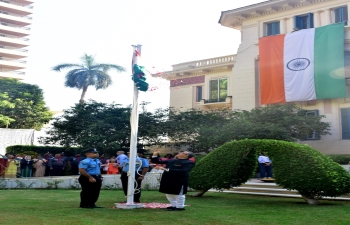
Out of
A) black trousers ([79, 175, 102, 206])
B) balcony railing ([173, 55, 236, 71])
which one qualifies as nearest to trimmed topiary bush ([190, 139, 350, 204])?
black trousers ([79, 175, 102, 206])

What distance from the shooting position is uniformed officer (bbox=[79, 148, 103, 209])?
927 cm

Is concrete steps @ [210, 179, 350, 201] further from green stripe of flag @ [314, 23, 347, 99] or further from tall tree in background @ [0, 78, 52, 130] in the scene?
tall tree in background @ [0, 78, 52, 130]

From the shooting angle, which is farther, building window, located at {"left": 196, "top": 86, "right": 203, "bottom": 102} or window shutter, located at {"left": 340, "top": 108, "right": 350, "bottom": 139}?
building window, located at {"left": 196, "top": 86, "right": 203, "bottom": 102}

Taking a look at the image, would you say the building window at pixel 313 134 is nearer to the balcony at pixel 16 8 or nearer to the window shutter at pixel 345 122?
the window shutter at pixel 345 122

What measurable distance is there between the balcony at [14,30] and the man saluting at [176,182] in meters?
66.0

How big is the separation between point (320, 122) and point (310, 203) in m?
14.3

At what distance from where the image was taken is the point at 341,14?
26.0 meters

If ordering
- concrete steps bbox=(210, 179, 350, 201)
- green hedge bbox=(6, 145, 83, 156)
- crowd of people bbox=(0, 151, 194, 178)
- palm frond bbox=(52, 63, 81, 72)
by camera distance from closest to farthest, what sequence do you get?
concrete steps bbox=(210, 179, 350, 201)
crowd of people bbox=(0, 151, 194, 178)
green hedge bbox=(6, 145, 83, 156)
palm frond bbox=(52, 63, 81, 72)

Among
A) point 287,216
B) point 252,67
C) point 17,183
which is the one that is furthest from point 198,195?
point 252,67

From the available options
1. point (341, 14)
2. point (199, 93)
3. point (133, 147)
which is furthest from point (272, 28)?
point (133, 147)

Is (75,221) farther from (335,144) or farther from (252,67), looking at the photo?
(252,67)

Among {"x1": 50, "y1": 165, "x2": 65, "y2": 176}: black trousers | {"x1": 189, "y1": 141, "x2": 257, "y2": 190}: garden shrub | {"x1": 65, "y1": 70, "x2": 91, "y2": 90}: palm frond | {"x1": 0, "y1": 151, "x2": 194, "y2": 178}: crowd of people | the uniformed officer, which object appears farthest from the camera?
{"x1": 65, "y1": 70, "x2": 91, "y2": 90}: palm frond

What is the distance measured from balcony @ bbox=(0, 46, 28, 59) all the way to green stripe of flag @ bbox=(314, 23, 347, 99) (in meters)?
56.1

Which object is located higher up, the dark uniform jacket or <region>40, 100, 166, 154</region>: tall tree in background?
<region>40, 100, 166, 154</region>: tall tree in background
